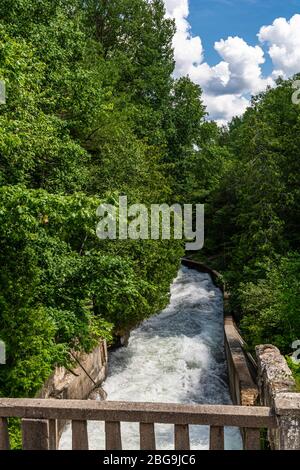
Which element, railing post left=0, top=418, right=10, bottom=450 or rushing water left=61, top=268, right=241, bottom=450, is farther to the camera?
rushing water left=61, top=268, right=241, bottom=450

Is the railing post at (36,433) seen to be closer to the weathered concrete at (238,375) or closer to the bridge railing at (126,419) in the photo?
the bridge railing at (126,419)

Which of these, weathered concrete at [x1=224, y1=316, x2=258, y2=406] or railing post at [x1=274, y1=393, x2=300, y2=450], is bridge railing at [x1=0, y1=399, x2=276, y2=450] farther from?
weathered concrete at [x1=224, y1=316, x2=258, y2=406]

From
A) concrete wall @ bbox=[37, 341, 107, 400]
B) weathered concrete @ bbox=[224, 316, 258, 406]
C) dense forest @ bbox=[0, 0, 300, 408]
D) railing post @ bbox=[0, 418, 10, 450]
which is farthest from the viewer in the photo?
weathered concrete @ bbox=[224, 316, 258, 406]

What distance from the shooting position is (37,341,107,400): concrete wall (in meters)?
8.06

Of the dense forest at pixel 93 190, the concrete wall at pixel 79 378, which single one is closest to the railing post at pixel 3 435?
the dense forest at pixel 93 190

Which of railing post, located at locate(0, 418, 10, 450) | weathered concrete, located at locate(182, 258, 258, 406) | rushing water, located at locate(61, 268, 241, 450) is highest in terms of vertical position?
railing post, located at locate(0, 418, 10, 450)

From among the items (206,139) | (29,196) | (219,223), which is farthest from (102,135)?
(206,139)

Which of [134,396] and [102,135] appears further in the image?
[102,135]

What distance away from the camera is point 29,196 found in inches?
192

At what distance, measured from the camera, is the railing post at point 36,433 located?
2.95m

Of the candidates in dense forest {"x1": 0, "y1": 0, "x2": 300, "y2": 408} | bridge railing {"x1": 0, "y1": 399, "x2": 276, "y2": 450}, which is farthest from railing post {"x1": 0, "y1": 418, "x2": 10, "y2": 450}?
dense forest {"x1": 0, "y1": 0, "x2": 300, "y2": 408}

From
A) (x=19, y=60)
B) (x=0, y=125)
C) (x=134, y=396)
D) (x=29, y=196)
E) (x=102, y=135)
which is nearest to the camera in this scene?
(x=29, y=196)
